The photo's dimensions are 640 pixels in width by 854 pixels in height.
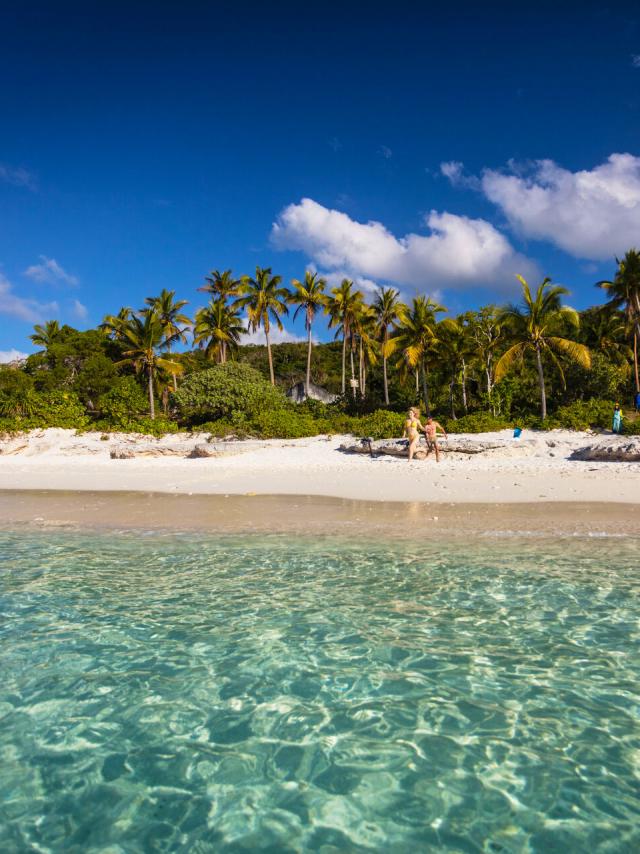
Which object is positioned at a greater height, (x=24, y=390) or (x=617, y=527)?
(x=24, y=390)

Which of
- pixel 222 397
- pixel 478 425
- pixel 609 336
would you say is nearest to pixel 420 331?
pixel 478 425

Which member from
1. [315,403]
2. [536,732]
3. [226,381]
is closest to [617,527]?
[536,732]

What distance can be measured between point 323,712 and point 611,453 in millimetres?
16962

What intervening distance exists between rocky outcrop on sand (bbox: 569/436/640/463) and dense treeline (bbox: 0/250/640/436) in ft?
23.0

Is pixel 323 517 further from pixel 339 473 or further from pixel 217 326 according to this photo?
pixel 217 326

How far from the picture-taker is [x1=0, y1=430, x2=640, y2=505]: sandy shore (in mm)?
13859

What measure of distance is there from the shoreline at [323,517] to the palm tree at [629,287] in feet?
105

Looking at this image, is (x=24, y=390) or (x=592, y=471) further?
(x=24, y=390)

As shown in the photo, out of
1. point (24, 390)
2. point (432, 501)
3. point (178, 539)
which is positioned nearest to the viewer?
point (178, 539)

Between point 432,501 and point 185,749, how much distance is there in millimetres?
10379

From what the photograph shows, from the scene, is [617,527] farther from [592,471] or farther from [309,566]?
[592,471]

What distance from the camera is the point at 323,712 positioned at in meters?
3.65

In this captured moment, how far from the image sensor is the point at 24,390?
118ft

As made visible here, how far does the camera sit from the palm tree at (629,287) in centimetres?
3794
